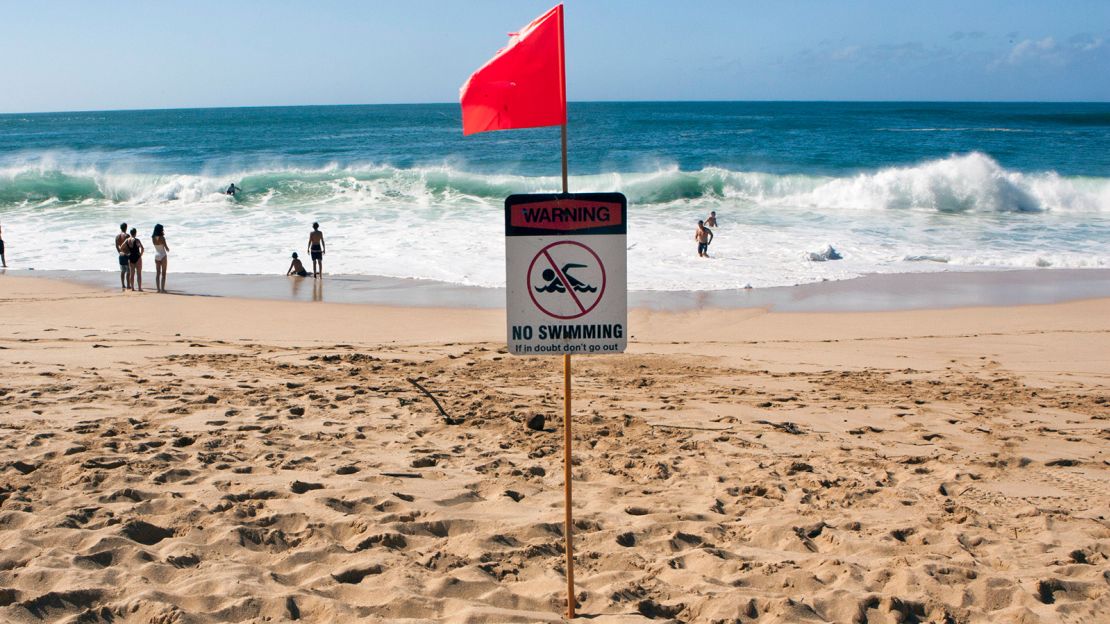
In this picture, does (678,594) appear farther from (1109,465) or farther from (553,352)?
(1109,465)

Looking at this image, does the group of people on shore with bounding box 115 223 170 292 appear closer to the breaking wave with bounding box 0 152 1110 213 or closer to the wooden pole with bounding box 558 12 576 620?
the breaking wave with bounding box 0 152 1110 213

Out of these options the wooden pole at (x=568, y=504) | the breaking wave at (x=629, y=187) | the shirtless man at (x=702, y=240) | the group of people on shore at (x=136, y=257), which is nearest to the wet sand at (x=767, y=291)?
the group of people on shore at (x=136, y=257)

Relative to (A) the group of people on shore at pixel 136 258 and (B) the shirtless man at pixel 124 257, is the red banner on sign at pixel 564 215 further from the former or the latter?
(B) the shirtless man at pixel 124 257

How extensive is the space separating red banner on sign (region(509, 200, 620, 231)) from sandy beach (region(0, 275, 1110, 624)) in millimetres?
1783

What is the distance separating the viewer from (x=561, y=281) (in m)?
3.84

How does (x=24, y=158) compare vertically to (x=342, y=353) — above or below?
above

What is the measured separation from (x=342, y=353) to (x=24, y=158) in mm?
48749

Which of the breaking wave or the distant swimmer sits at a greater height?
the breaking wave

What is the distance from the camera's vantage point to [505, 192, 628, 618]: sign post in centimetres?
379

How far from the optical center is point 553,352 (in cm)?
389

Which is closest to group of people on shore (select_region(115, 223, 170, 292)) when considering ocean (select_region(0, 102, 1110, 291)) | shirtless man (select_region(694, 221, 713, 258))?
ocean (select_region(0, 102, 1110, 291))

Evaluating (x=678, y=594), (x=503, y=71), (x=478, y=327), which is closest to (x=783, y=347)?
(x=478, y=327)

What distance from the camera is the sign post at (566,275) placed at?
3.79 meters

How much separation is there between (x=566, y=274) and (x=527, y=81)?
0.85 metres
